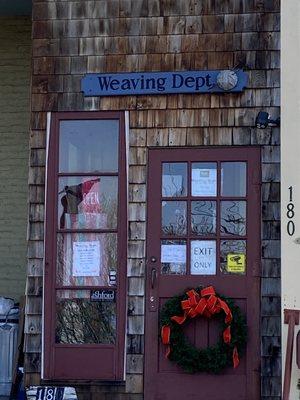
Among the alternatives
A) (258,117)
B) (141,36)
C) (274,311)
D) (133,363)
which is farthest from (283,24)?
(133,363)

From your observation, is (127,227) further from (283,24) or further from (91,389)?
(283,24)

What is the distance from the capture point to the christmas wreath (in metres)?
6.74

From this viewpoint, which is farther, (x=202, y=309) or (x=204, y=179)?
(x=204, y=179)

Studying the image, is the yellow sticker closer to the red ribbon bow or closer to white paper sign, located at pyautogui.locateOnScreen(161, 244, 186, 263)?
the red ribbon bow

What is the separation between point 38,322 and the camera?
7.09 meters

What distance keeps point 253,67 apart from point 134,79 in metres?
1.08

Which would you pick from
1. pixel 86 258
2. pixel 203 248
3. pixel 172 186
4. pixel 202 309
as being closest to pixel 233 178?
pixel 172 186

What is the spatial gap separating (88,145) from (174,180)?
2.88ft

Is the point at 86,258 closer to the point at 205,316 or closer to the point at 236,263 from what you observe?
the point at 205,316

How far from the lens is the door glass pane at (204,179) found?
7039 millimetres

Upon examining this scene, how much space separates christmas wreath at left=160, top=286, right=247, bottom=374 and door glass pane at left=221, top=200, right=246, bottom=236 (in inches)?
22.4

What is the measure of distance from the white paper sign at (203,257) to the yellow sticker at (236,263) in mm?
133

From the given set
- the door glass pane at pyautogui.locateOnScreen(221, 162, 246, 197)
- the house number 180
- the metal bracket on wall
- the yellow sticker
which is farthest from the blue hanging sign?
the metal bracket on wall

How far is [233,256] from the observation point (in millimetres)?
6965
